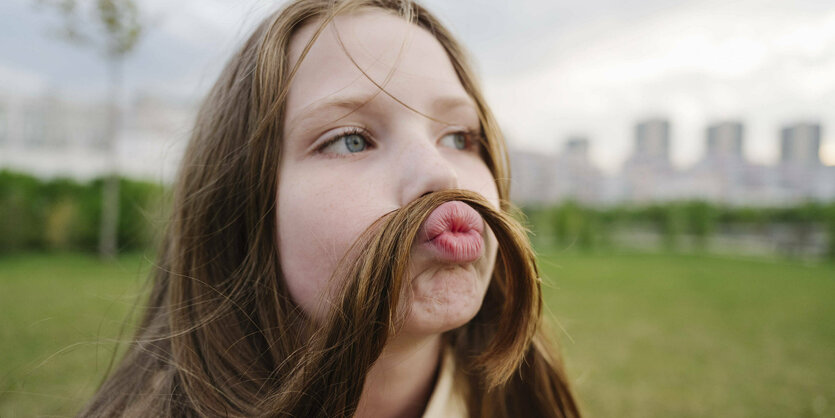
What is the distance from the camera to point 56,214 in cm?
1026

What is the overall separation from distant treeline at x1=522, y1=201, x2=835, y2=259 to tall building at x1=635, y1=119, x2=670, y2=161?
6443 millimetres

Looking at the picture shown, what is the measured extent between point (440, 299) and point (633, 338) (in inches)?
196

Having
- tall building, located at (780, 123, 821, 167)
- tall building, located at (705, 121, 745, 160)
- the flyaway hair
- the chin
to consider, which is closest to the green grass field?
the flyaway hair

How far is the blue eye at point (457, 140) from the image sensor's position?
97 centimetres

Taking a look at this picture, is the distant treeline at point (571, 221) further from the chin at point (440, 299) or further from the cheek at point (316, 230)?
the cheek at point (316, 230)

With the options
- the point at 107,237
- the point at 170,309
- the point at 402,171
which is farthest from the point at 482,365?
the point at 107,237

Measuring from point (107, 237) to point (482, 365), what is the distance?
10.8m

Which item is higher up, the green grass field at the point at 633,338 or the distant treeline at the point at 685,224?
the distant treeline at the point at 685,224

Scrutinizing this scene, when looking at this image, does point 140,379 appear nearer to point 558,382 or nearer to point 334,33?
point 334,33

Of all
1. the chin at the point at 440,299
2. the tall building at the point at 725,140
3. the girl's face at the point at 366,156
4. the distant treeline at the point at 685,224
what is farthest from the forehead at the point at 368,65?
the tall building at the point at 725,140

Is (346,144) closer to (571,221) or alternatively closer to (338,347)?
(338,347)

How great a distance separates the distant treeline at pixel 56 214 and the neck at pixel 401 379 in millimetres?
10094

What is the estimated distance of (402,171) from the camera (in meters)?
0.80

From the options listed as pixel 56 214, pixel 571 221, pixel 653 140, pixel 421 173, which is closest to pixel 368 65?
pixel 421 173
